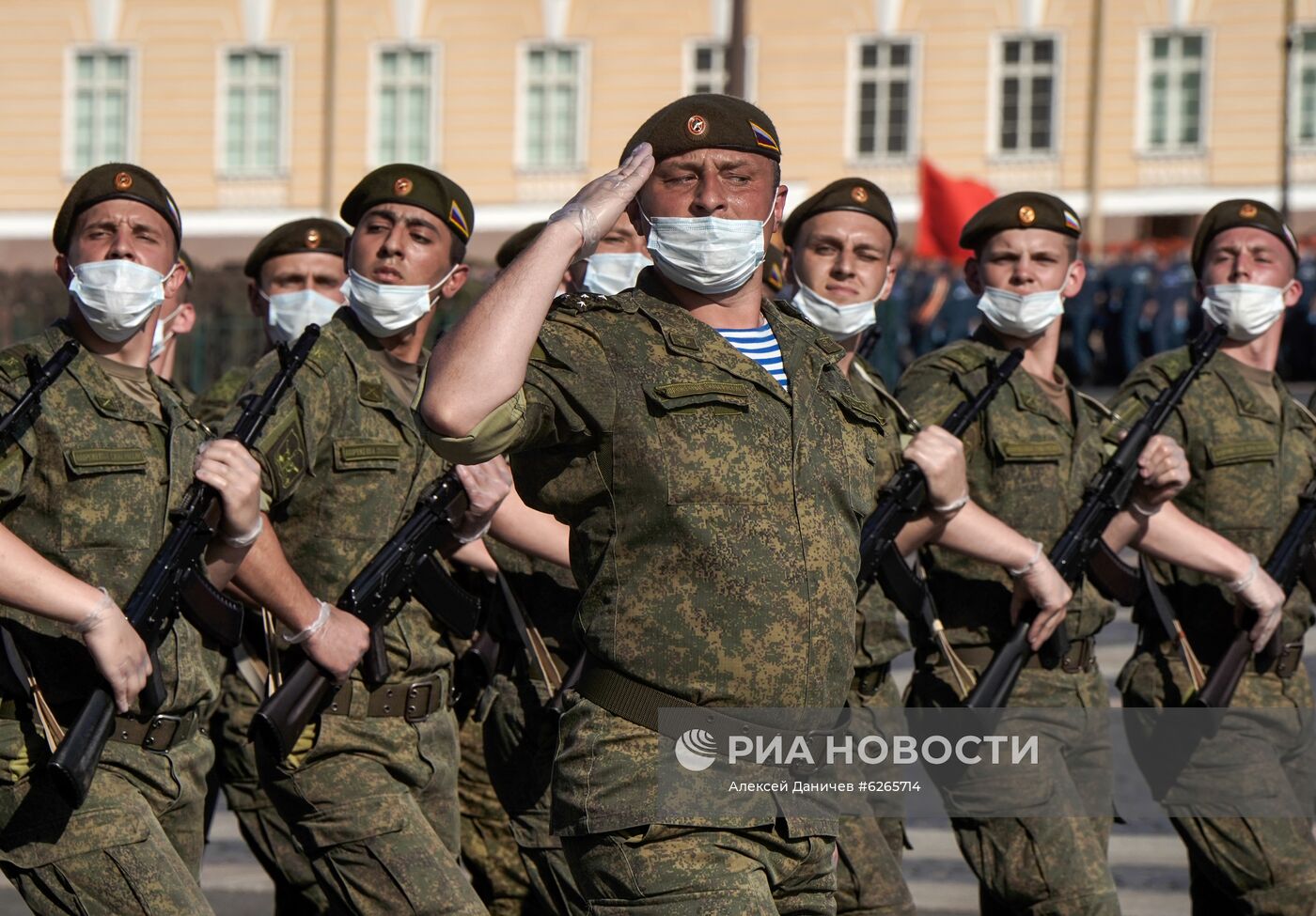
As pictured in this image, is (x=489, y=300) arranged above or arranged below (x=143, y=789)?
above

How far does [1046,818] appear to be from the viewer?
6.29m

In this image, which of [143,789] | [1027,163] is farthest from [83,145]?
[143,789]

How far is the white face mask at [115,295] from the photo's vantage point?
5621 millimetres

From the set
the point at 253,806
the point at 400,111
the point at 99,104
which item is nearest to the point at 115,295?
the point at 253,806

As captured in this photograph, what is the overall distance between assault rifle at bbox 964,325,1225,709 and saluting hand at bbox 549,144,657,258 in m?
2.53

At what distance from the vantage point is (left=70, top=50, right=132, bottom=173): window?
135 feet

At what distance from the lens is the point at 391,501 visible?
6.20 meters

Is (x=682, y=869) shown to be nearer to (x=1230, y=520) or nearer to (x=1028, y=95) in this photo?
(x=1230, y=520)

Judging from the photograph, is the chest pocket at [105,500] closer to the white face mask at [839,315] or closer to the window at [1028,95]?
the white face mask at [839,315]

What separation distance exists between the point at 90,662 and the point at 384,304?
1.54 metres

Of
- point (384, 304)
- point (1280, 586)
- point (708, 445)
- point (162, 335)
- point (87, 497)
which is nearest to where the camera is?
point (708, 445)

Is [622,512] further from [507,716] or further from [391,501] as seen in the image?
[507,716]

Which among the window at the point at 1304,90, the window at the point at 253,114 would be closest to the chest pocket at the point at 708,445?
the window at the point at 1304,90

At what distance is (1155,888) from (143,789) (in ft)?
14.0
